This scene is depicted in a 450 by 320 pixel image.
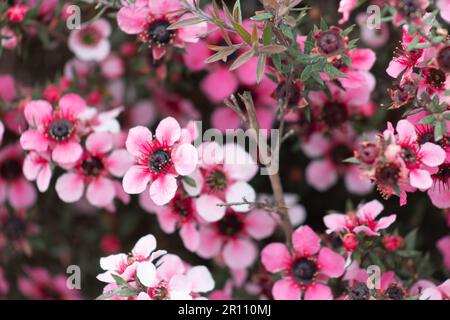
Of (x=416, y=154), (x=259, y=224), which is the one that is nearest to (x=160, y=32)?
(x=259, y=224)

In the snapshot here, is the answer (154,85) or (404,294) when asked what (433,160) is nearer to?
(404,294)

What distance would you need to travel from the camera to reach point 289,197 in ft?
5.50

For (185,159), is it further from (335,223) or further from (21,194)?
(21,194)

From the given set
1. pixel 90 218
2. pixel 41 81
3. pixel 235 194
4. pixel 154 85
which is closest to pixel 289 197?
pixel 235 194

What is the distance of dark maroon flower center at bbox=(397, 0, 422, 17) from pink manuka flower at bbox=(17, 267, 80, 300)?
1026 millimetres

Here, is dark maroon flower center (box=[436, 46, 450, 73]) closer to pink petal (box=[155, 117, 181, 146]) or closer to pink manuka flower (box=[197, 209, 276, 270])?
pink petal (box=[155, 117, 181, 146])

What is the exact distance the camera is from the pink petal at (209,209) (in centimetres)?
133

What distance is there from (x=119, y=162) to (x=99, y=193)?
3.0 inches

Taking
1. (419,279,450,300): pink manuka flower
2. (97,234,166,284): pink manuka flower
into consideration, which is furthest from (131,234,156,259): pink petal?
→ (419,279,450,300): pink manuka flower

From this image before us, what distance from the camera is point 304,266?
4.37ft

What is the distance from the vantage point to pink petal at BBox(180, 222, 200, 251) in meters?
1.39

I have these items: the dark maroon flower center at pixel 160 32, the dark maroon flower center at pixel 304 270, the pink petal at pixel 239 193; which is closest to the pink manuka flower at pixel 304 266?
the dark maroon flower center at pixel 304 270

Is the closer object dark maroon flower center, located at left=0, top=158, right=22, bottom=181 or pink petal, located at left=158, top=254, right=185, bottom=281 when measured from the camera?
pink petal, located at left=158, top=254, right=185, bottom=281

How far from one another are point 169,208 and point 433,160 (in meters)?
0.54
